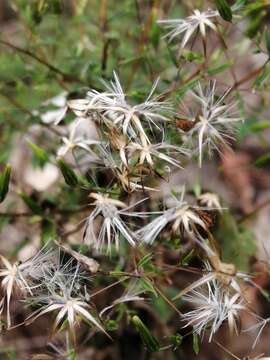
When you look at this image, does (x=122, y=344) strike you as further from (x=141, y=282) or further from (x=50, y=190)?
(x=141, y=282)

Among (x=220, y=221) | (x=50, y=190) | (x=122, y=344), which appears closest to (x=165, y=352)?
(x=122, y=344)

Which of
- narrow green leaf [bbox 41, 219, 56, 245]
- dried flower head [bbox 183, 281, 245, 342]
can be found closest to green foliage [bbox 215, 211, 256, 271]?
narrow green leaf [bbox 41, 219, 56, 245]

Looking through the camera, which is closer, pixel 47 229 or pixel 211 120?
pixel 211 120

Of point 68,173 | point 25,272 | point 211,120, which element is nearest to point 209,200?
point 211,120

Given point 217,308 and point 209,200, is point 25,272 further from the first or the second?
point 209,200

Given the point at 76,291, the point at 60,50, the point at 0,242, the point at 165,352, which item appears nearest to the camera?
the point at 76,291

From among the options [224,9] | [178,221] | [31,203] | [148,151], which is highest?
[224,9]
